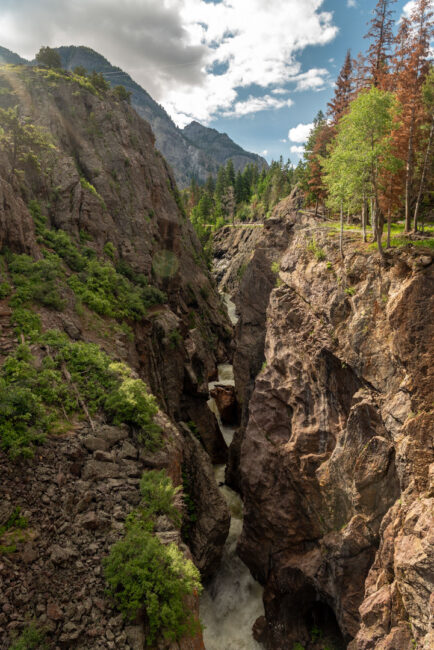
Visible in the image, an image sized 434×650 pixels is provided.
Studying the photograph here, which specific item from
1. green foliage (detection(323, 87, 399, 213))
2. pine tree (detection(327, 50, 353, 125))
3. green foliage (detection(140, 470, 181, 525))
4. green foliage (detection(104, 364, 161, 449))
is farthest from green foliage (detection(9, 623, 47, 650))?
pine tree (detection(327, 50, 353, 125))

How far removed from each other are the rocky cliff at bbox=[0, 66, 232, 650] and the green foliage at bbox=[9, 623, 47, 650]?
0.23m

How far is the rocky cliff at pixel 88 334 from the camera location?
10.1m

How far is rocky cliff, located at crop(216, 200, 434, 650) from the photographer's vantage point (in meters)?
13.8

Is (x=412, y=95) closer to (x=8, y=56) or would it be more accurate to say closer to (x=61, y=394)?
(x=61, y=394)

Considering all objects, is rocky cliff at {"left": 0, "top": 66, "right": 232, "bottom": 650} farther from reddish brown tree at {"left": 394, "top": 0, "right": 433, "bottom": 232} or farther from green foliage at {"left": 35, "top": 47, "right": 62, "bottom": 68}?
reddish brown tree at {"left": 394, "top": 0, "right": 433, "bottom": 232}

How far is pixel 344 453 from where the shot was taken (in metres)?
18.0

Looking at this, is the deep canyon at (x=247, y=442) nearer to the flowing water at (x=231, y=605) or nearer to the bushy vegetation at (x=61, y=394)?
the flowing water at (x=231, y=605)

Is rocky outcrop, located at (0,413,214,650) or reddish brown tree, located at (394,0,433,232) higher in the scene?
reddish brown tree, located at (394,0,433,232)

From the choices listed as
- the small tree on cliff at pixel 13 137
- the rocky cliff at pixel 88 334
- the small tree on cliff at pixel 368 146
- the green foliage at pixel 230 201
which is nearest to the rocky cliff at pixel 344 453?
the small tree on cliff at pixel 368 146

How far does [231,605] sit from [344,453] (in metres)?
15.1

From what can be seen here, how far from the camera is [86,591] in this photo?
10.0 meters

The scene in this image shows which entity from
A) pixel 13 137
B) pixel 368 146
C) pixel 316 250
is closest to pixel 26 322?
pixel 13 137

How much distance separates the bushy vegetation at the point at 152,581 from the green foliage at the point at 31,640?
206cm

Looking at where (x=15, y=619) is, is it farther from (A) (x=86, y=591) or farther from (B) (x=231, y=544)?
(B) (x=231, y=544)
